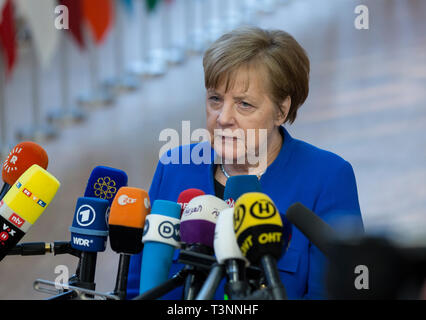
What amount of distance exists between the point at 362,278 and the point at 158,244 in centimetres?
57

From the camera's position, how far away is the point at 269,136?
193cm

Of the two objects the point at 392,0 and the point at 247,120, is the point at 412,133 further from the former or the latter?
the point at 392,0

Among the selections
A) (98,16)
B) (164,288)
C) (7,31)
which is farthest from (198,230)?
(98,16)

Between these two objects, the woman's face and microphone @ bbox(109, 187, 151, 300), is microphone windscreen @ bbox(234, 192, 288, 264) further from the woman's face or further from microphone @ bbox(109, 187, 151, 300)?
the woman's face

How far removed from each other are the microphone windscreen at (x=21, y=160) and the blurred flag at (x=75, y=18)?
389 centimetres

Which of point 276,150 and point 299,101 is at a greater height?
point 299,101

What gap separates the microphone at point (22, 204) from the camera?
1.45m

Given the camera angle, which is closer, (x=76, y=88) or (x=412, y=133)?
(x=412, y=133)

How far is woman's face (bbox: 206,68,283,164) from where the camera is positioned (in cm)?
180

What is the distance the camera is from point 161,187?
1.99 meters
